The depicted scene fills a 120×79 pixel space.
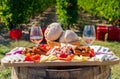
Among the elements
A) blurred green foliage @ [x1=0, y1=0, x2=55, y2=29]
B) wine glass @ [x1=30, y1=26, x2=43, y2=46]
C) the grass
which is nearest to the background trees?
blurred green foliage @ [x1=0, y1=0, x2=55, y2=29]

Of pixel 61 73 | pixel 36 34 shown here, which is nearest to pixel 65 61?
pixel 61 73

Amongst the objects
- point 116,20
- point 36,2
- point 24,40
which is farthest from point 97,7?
point 24,40

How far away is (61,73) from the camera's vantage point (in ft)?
8.28

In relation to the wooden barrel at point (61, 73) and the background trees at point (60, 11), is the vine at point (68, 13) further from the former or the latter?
the wooden barrel at point (61, 73)

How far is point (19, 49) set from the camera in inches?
127

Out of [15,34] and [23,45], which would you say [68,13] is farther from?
[23,45]

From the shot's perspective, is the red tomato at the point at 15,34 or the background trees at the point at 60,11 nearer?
the red tomato at the point at 15,34

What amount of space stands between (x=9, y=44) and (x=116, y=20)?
13.9 ft

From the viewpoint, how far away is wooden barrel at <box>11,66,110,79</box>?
253 centimetres

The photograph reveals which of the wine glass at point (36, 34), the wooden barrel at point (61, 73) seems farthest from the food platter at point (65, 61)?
the wine glass at point (36, 34)

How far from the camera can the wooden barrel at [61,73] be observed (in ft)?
8.29

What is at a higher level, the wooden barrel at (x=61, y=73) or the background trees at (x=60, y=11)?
the background trees at (x=60, y=11)

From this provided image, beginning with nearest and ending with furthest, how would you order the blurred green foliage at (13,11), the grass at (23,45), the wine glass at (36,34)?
the wine glass at (36,34), the grass at (23,45), the blurred green foliage at (13,11)

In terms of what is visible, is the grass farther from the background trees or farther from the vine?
the vine
